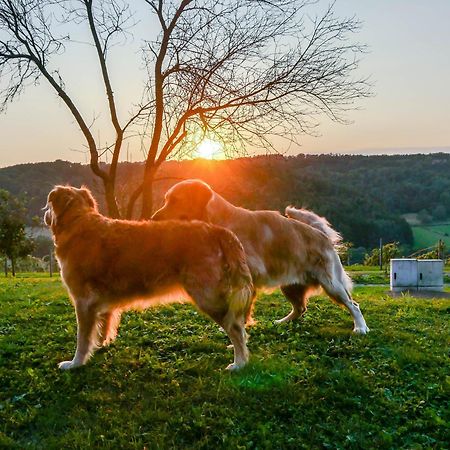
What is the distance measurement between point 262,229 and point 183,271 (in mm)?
1718

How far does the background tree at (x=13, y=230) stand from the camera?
3678 cm

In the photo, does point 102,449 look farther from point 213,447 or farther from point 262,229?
point 262,229

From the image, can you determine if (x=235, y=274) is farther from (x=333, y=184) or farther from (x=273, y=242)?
(x=333, y=184)

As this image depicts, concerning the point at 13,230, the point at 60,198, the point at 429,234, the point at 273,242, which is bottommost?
the point at 429,234

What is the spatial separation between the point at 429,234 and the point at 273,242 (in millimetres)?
75831

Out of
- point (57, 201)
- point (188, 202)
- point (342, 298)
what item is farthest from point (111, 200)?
point (342, 298)

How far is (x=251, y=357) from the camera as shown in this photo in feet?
17.9

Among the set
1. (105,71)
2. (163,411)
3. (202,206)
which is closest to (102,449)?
(163,411)

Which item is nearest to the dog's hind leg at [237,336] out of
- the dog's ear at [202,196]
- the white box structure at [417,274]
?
the dog's ear at [202,196]

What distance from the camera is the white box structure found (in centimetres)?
1297

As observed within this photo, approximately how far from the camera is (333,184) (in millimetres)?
70750

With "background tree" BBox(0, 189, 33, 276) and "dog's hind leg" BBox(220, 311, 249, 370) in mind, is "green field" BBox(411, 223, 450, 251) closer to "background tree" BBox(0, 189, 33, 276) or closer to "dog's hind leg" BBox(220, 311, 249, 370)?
"background tree" BBox(0, 189, 33, 276)

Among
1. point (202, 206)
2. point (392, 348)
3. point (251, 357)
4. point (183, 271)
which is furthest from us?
point (202, 206)

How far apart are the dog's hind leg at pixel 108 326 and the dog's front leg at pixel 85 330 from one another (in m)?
0.41
